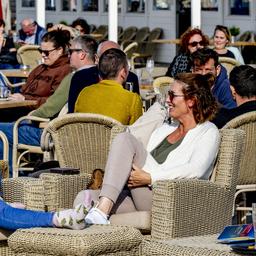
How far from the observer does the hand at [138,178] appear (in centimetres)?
641

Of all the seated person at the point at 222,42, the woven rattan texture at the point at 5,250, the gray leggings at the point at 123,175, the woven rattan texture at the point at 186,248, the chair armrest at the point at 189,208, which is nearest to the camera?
the woven rattan texture at the point at 186,248

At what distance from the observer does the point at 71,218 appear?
5352 millimetres

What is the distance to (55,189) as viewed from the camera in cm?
646

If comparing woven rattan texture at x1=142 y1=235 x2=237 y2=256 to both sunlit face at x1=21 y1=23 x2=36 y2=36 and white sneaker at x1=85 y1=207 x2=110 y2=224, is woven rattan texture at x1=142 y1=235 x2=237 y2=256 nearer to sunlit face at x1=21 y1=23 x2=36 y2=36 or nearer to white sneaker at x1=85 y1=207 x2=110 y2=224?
white sneaker at x1=85 y1=207 x2=110 y2=224

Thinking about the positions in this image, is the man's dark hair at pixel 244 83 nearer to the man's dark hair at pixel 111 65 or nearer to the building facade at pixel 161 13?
the man's dark hair at pixel 111 65

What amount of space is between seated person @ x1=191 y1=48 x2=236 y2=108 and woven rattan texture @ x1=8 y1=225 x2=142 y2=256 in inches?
140

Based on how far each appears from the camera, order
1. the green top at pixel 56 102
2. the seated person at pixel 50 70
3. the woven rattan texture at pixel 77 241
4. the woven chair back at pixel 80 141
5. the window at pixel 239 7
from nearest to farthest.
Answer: the woven rattan texture at pixel 77 241 < the woven chair back at pixel 80 141 < the green top at pixel 56 102 < the seated person at pixel 50 70 < the window at pixel 239 7

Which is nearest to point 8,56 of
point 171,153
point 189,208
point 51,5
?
point 171,153

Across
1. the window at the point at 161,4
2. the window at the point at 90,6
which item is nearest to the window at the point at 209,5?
the window at the point at 161,4

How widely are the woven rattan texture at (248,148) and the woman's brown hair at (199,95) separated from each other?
0.63 metres

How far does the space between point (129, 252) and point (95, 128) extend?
2.39 metres

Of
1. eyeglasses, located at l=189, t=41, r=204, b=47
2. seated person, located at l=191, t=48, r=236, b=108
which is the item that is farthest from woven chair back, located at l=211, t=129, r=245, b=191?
eyeglasses, located at l=189, t=41, r=204, b=47

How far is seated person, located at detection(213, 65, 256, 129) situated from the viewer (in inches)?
303

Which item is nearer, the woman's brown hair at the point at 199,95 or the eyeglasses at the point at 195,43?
the woman's brown hair at the point at 199,95
